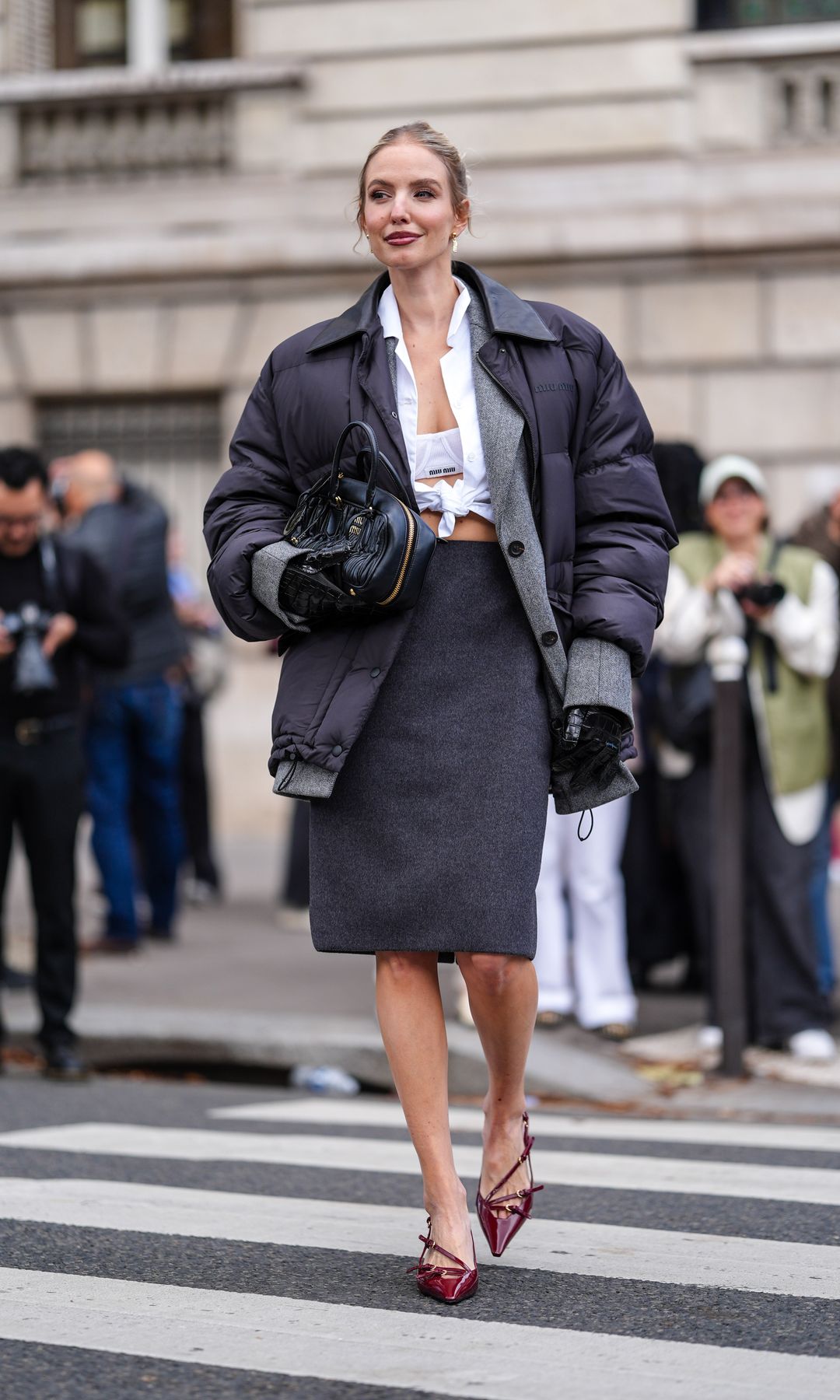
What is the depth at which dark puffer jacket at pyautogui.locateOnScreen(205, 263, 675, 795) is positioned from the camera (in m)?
3.71

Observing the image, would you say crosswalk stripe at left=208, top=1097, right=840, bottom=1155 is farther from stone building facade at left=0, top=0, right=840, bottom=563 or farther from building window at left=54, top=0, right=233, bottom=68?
building window at left=54, top=0, right=233, bottom=68

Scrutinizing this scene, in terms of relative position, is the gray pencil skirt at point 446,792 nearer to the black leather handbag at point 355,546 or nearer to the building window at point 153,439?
the black leather handbag at point 355,546

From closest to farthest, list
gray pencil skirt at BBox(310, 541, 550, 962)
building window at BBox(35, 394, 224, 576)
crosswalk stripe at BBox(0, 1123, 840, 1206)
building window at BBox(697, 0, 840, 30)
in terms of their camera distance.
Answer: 1. gray pencil skirt at BBox(310, 541, 550, 962)
2. crosswalk stripe at BBox(0, 1123, 840, 1206)
3. building window at BBox(697, 0, 840, 30)
4. building window at BBox(35, 394, 224, 576)

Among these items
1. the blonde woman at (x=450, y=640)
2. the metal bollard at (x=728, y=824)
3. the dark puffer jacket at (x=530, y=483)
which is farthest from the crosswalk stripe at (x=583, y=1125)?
the dark puffer jacket at (x=530, y=483)

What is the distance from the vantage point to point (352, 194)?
13648 mm

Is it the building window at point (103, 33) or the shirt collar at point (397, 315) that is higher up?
the building window at point (103, 33)

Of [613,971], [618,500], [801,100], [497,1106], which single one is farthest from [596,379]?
[801,100]

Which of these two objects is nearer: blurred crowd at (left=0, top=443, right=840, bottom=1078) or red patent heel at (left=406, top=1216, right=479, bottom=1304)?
red patent heel at (left=406, top=1216, right=479, bottom=1304)

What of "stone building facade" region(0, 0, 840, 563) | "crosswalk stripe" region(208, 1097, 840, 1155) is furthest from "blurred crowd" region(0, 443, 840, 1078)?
"stone building facade" region(0, 0, 840, 563)

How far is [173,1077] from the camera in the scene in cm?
759

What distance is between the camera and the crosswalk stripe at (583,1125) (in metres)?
5.58

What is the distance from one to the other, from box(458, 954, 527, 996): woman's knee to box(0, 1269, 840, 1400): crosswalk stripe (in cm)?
56

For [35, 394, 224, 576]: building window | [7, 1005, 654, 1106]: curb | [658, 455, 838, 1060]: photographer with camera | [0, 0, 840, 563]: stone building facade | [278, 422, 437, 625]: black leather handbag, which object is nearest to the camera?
[278, 422, 437, 625]: black leather handbag

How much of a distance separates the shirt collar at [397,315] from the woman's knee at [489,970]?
1.10 metres
